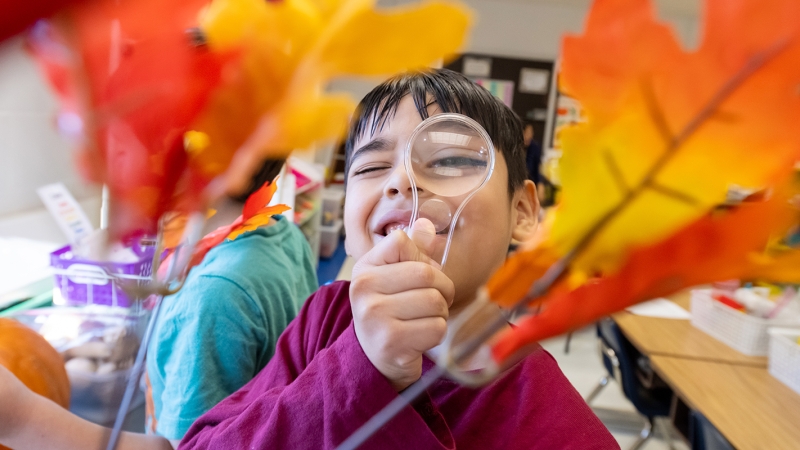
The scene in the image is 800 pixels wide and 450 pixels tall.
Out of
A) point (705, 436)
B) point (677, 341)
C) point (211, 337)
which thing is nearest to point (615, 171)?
point (211, 337)

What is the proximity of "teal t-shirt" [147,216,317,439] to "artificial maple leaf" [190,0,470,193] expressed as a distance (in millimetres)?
580

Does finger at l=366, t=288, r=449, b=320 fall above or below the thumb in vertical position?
below

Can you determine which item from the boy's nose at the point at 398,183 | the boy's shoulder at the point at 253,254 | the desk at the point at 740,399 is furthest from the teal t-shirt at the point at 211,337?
the desk at the point at 740,399

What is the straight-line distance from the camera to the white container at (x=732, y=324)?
1.63 meters

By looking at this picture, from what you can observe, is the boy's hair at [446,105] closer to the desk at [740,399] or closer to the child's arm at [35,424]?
the child's arm at [35,424]

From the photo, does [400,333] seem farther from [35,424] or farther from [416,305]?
[35,424]

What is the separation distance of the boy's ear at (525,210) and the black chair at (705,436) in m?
0.80

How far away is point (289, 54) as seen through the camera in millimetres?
155

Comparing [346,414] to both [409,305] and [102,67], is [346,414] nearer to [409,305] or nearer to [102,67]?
[409,305]

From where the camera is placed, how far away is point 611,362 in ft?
6.92

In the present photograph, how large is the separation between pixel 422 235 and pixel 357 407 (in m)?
0.13

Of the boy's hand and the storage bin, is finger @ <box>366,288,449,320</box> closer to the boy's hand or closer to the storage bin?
the boy's hand

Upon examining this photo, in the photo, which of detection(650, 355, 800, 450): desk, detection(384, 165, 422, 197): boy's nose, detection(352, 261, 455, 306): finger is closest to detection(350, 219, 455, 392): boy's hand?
detection(352, 261, 455, 306): finger

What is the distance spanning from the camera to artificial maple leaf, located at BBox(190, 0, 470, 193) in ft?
0.48
